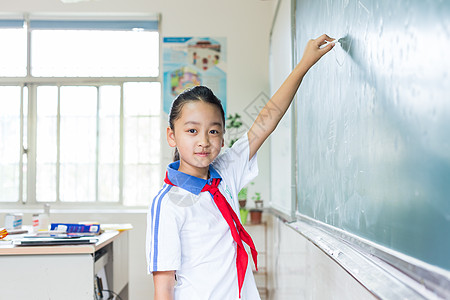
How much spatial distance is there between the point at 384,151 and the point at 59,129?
4061mm

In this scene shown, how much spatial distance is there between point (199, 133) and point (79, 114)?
359 centimetres

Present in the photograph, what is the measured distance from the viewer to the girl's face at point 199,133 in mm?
1107

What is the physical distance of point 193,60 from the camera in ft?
14.0

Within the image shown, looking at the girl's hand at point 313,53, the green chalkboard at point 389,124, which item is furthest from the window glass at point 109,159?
the girl's hand at point 313,53

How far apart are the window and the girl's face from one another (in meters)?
3.28

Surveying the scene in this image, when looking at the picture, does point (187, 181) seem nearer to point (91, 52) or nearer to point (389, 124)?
point (389, 124)

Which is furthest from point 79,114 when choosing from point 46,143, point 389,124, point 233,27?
point 389,124

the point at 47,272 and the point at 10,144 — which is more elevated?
the point at 10,144

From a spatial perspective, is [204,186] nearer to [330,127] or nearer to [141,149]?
[330,127]

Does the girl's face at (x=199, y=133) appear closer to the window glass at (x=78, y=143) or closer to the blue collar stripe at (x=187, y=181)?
the blue collar stripe at (x=187, y=181)

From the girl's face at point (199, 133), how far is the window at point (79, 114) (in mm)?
3280

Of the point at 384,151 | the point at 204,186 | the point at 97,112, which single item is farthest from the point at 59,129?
the point at 384,151

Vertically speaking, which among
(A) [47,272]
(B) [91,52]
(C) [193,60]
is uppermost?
(B) [91,52]

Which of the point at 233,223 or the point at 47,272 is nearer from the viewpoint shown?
the point at 233,223
